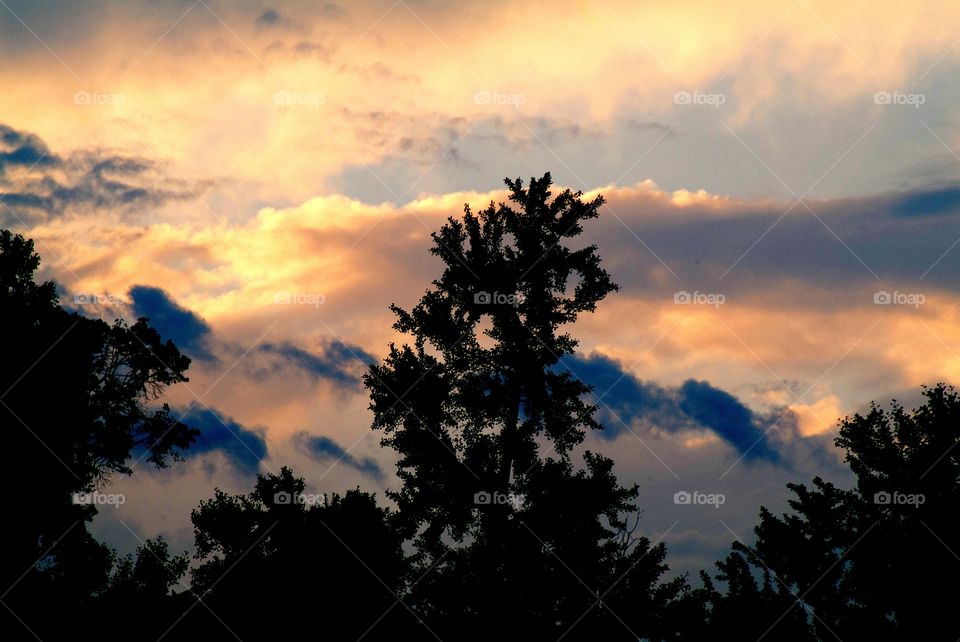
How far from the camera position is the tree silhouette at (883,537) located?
1827cm

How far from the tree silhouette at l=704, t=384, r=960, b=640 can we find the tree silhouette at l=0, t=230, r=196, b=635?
19.4m

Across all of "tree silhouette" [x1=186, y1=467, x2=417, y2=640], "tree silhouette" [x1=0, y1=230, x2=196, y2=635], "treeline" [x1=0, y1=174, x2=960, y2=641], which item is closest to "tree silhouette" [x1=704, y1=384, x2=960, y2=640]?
"treeline" [x1=0, y1=174, x2=960, y2=641]

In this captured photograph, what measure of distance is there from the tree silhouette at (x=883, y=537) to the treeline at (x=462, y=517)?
0.05 m

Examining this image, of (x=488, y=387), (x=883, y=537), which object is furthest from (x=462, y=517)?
(x=883, y=537)

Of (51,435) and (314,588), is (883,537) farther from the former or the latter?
(51,435)

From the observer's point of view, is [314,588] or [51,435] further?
[51,435]

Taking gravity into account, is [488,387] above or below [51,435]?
above

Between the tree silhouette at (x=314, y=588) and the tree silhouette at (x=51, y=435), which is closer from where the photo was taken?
the tree silhouette at (x=314, y=588)

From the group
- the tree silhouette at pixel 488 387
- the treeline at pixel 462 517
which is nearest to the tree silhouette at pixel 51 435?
the treeline at pixel 462 517

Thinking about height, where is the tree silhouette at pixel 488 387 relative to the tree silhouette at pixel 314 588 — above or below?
above

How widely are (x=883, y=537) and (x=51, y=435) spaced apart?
82.6ft

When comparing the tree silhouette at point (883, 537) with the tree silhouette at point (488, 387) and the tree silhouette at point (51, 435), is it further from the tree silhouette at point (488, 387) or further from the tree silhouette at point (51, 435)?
the tree silhouette at point (51, 435)

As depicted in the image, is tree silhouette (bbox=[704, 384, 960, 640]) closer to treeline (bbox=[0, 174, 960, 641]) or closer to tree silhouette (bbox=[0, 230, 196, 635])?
treeline (bbox=[0, 174, 960, 641])

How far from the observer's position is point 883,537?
64.0 feet
